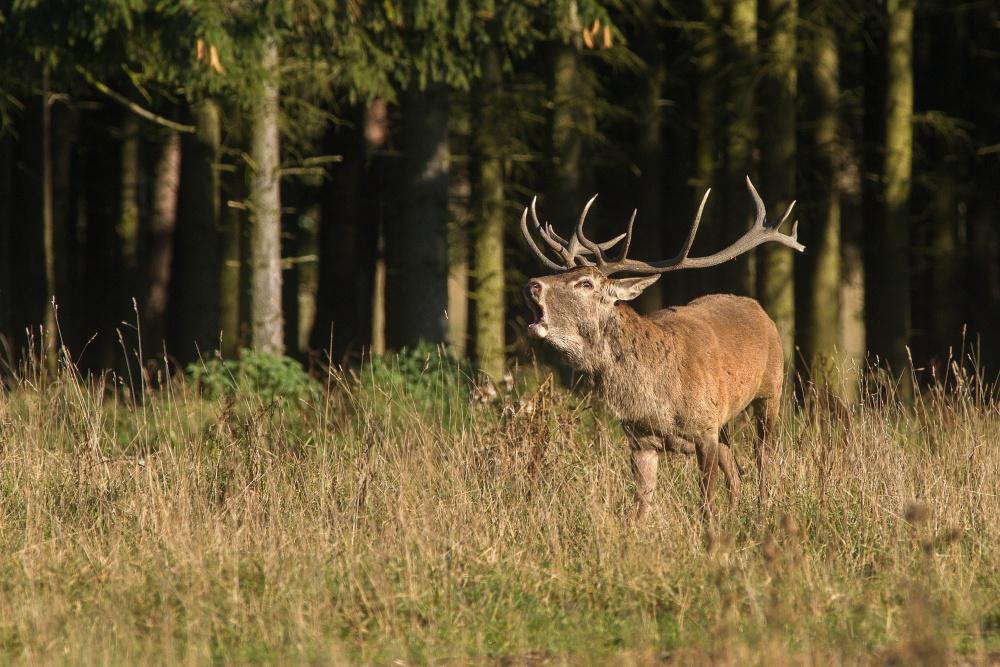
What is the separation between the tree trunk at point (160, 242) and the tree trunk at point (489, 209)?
375 cm

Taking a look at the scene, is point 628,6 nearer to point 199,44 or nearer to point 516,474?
point 199,44

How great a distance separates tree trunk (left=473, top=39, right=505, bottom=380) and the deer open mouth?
27.6 ft

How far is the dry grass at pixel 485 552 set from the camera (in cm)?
552

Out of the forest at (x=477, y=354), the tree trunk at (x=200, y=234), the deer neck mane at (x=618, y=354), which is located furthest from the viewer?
the tree trunk at (x=200, y=234)

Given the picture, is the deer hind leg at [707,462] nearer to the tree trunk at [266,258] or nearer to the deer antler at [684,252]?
the deer antler at [684,252]

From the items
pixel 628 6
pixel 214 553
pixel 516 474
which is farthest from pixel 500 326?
pixel 214 553

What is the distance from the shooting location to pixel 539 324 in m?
7.81

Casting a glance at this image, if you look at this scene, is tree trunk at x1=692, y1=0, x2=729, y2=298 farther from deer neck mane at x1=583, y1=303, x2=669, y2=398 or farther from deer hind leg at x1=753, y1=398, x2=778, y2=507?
deer neck mane at x1=583, y1=303, x2=669, y2=398

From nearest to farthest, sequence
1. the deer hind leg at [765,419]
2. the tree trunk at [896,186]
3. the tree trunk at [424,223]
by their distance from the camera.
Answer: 1. the deer hind leg at [765,419]
2. the tree trunk at [424,223]
3. the tree trunk at [896,186]

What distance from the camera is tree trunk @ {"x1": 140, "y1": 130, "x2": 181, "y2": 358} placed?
17609 mm

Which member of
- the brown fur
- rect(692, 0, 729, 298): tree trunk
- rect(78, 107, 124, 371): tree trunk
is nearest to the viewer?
the brown fur

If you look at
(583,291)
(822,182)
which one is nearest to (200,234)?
(822,182)

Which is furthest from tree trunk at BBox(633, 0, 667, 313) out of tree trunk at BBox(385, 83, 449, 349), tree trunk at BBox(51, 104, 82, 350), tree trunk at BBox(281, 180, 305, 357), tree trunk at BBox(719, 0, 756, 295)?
tree trunk at BBox(51, 104, 82, 350)

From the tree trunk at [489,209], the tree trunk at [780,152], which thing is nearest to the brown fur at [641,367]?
the tree trunk at [780,152]
